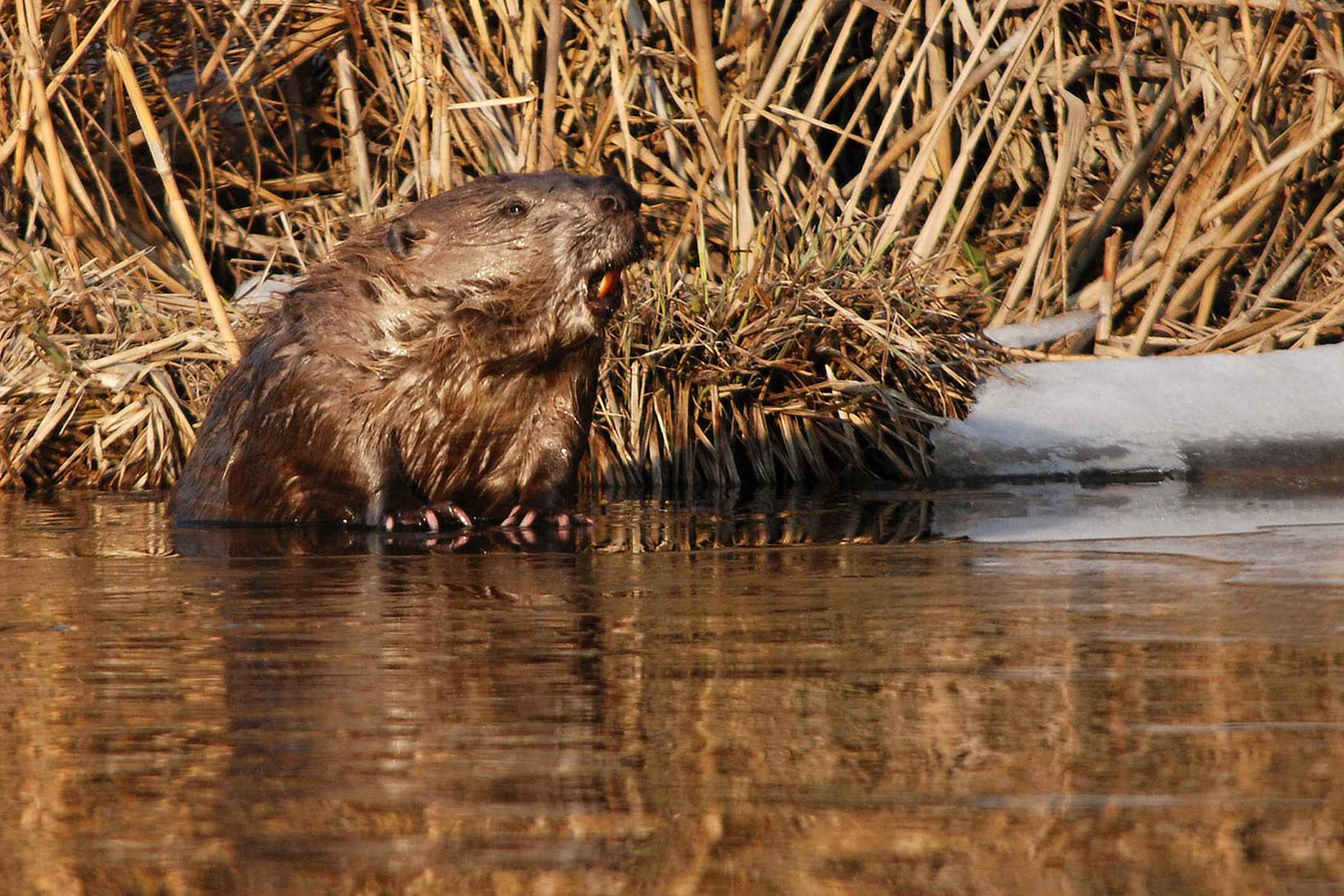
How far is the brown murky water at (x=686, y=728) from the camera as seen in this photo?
4.45ft

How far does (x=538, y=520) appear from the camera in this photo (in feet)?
13.6

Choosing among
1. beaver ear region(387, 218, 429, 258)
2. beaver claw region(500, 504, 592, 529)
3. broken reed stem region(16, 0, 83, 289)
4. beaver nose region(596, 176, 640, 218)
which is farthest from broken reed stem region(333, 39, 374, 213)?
beaver claw region(500, 504, 592, 529)

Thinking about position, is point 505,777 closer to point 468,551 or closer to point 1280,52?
point 468,551

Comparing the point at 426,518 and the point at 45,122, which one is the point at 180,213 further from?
the point at 426,518

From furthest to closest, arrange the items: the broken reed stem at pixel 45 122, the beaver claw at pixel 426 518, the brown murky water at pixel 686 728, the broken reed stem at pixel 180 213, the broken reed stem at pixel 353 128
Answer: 1. the broken reed stem at pixel 353 128
2. the broken reed stem at pixel 45 122
3. the broken reed stem at pixel 180 213
4. the beaver claw at pixel 426 518
5. the brown murky water at pixel 686 728

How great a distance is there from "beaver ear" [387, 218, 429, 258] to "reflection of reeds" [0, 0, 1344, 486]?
1012mm

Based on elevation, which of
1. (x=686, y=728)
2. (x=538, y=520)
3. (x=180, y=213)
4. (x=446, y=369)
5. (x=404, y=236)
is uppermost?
(x=180, y=213)

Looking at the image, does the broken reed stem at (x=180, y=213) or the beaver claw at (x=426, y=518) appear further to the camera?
the broken reed stem at (x=180, y=213)

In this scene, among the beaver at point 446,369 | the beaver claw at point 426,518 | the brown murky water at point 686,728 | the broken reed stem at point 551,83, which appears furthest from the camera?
the broken reed stem at point 551,83

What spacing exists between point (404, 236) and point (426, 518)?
0.70m

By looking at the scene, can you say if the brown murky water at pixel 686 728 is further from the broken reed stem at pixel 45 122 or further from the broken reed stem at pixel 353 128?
the broken reed stem at pixel 353 128

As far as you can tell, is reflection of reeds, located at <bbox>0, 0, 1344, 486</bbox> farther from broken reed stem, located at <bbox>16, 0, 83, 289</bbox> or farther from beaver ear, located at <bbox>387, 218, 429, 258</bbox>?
beaver ear, located at <bbox>387, 218, 429, 258</bbox>

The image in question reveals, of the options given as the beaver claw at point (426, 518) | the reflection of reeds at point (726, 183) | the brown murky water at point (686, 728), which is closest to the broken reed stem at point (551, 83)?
the reflection of reeds at point (726, 183)

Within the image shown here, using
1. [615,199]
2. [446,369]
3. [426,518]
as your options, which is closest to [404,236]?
[446,369]
